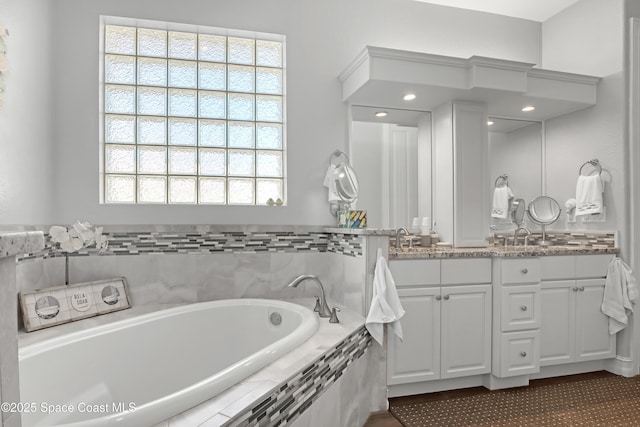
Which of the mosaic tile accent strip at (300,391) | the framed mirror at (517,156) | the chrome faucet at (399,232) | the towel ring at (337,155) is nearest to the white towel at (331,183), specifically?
the towel ring at (337,155)

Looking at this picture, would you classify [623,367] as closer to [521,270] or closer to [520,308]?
[520,308]

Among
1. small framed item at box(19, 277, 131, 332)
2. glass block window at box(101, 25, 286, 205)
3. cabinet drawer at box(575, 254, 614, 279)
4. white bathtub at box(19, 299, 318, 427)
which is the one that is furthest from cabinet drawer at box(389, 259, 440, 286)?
small framed item at box(19, 277, 131, 332)

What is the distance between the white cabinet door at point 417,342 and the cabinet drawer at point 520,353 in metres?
0.45

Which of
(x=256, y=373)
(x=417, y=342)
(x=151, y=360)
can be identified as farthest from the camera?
(x=417, y=342)

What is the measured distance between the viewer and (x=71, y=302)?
7.02 feet

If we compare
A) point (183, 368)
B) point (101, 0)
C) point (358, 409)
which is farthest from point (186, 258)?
point (101, 0)

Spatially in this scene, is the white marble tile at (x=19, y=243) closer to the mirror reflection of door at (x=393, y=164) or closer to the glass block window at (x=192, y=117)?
the glass block window at (x=192, y=117)

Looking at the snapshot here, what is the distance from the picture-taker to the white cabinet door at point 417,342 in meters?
2.25

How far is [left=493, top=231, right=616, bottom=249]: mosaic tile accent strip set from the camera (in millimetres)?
2861

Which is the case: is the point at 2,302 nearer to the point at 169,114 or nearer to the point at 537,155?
the point at 169,114

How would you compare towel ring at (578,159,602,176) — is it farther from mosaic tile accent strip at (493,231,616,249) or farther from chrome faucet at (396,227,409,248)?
chrome faucet at (396,227,409,248)

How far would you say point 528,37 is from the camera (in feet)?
11.0

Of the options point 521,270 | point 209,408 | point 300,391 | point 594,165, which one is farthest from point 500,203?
point 209,408

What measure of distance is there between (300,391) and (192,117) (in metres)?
2.09
